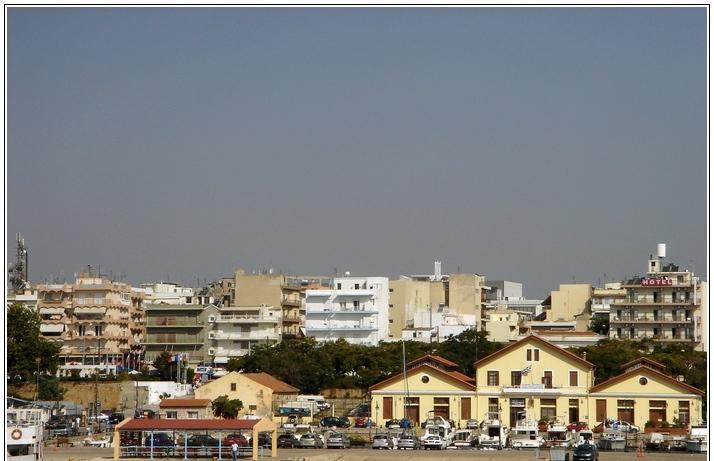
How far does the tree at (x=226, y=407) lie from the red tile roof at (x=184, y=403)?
44 cm

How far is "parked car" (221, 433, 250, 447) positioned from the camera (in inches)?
1625

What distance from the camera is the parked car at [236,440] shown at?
41.3 meters

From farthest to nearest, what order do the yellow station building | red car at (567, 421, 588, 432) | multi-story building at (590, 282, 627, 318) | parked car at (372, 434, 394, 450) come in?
multi-story building at (590, 282, 627, 318)
the yellow station building
red car at (567, 421, 588, 432)
parked car at (372, 434, 394, 450)

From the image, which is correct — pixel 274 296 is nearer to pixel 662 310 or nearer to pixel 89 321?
pixel 89 321

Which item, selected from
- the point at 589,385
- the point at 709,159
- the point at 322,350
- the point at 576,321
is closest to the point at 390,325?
the point at 576,321

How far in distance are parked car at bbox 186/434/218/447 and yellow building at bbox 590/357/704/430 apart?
18.4 metres

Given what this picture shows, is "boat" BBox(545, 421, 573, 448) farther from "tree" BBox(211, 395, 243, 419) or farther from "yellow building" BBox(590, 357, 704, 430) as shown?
"tree" BBox(211, 395, 243, 419)

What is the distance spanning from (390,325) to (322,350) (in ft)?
105

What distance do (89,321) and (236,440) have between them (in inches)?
2136

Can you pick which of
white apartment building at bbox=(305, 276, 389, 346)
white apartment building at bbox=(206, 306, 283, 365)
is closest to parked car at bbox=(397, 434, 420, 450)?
white apartment building at bbox=(206, 306, 283, 365)

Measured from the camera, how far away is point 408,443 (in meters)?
46.2

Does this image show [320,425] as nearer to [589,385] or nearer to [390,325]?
[589,385]

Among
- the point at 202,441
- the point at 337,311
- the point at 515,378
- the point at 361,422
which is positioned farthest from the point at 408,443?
the point at 337,311

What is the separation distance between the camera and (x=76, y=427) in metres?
54.9
